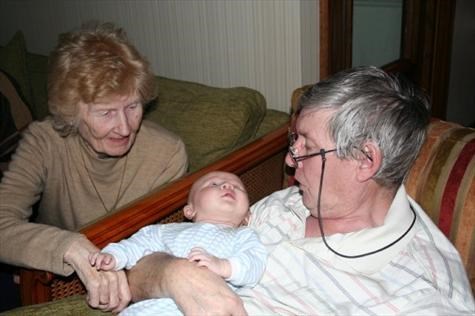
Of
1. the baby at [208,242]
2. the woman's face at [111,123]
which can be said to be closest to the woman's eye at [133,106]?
the woman's face at [111,123]

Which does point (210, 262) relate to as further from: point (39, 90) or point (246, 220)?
point (39, 90)

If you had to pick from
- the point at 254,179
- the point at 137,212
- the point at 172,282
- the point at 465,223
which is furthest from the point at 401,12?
the point at 172,282

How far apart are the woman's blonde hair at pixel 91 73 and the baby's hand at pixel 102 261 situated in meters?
0.63

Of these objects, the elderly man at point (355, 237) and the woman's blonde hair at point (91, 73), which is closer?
the elderly man at point (355, 237)

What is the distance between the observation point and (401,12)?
3.23 metres

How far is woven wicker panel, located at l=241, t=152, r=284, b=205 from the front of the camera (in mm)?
1956

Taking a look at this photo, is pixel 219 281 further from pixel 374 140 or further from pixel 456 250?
pixel 456 250

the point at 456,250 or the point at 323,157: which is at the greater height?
the point at 323,157

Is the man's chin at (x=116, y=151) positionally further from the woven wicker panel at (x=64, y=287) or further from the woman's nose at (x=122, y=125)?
the woven wicker panel at (x=64, y=287)

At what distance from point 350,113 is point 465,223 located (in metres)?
0.47

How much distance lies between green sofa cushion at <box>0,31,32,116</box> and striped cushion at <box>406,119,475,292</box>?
2.13 meters

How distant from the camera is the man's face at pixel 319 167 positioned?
1287mm

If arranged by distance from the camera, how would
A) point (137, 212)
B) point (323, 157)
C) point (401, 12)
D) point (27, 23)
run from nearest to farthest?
point (323, 157) < point (137, 212) < point (401, 12) < point (27, 23)

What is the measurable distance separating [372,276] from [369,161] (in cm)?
28
